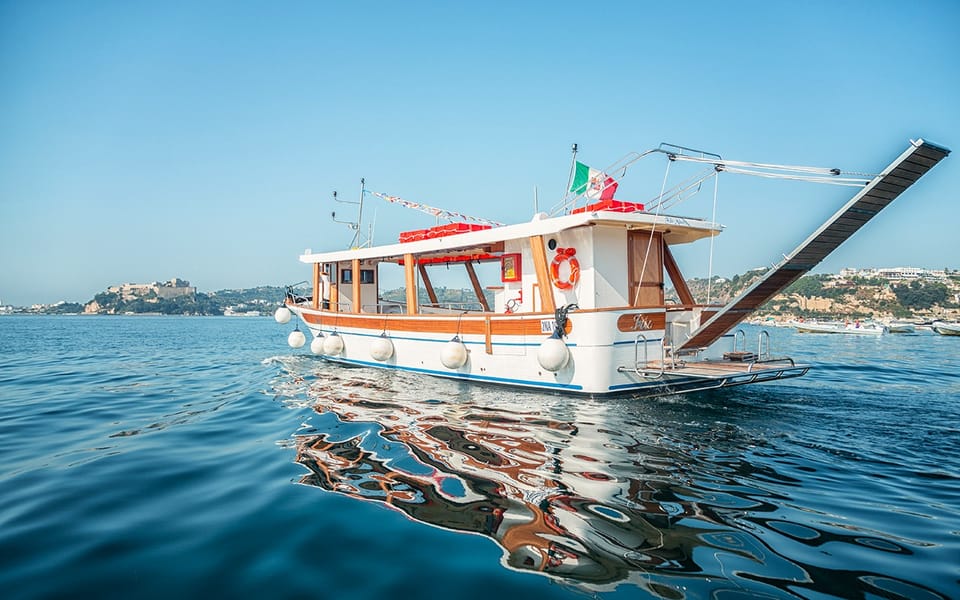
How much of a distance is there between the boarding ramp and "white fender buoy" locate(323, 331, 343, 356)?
10.2m

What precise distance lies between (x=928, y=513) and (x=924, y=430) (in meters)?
4.05

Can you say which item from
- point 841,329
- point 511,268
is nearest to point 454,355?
point 511,268

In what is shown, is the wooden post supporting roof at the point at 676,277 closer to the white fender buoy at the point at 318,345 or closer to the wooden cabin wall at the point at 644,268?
the wooden cabin wall at the point at 644,268

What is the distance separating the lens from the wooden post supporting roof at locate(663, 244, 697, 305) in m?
12.5

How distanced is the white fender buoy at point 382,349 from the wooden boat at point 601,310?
3 centimetres

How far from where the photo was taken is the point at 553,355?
10.2 metres

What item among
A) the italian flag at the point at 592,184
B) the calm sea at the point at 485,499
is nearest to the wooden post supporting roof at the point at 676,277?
the italian flag at the point at 592,184

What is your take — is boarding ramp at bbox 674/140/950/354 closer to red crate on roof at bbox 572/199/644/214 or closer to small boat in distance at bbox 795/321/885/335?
red crate on roof at bbox 572/199/644/214

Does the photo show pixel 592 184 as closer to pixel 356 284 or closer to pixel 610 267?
pixel 610 267

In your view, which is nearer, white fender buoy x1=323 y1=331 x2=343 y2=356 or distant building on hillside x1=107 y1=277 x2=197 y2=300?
white fender buoy x1=323 y1=331 x2=343 y2=356

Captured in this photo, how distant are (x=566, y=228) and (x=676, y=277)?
3721 millimetres

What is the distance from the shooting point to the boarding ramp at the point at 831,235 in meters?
6.88

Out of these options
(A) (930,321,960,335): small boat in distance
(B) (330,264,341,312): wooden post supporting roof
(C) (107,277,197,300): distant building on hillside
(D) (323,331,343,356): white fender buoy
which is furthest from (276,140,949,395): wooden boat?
(C) (107,277,197,300): distant building on hillside

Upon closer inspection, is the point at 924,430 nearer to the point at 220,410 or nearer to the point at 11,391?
the point at 220,410
